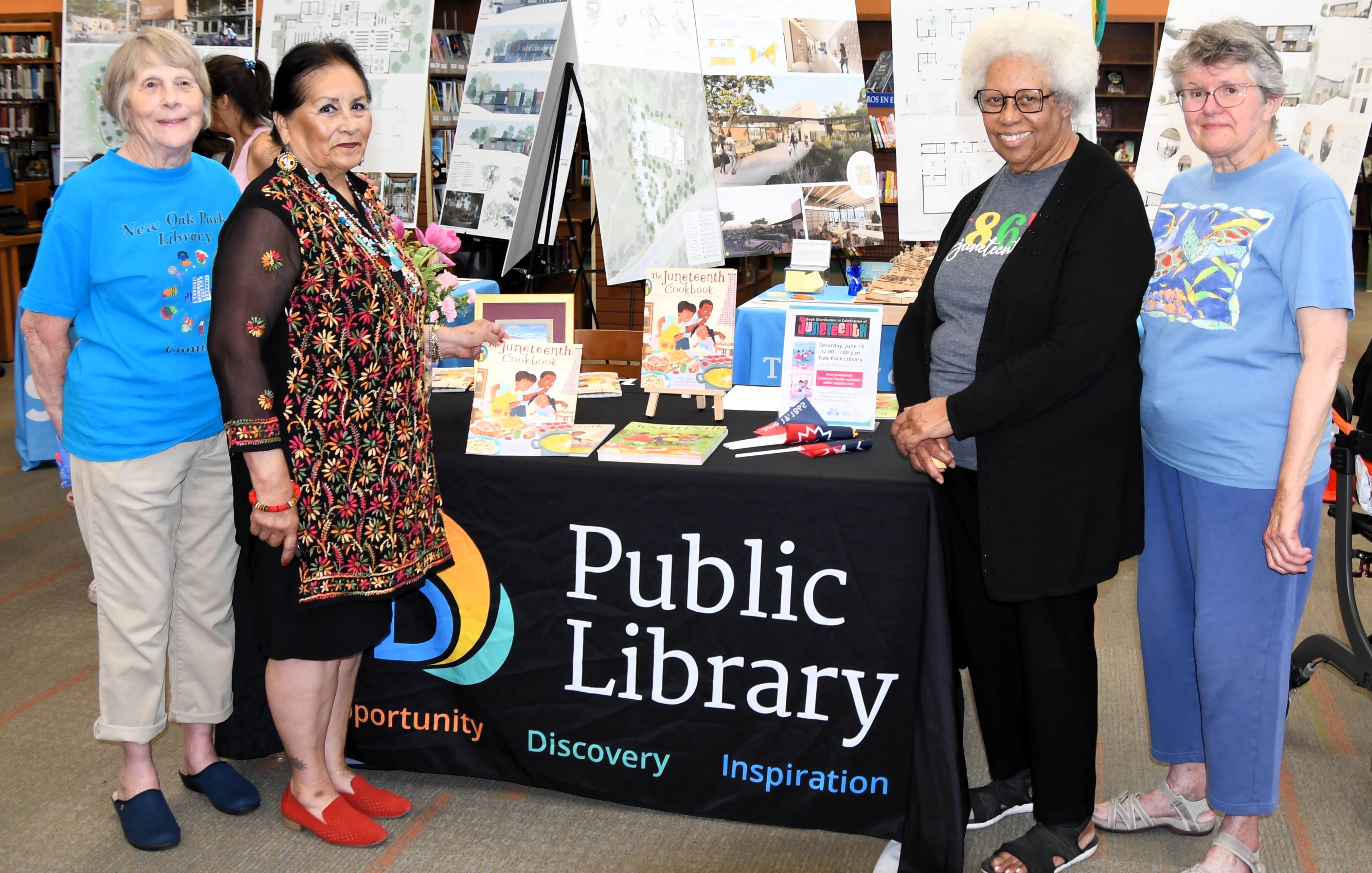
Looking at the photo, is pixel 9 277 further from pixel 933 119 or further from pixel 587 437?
pixel 587 437

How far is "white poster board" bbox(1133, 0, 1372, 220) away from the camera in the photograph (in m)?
3.71

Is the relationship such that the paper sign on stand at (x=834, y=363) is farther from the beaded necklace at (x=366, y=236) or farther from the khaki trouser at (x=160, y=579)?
the khaki trouser at (x=160, y=579)

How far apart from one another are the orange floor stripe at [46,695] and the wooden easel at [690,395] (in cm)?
153

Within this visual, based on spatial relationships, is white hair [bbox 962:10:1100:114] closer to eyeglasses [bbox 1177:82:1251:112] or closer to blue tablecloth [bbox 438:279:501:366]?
eyeglasses [bbox 1177:82:1251:112]

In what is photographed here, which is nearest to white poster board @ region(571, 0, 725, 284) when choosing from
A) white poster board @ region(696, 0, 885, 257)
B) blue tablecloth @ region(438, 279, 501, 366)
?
white poster board @ region(696, 0, 885, 257)

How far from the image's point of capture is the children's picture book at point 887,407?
2.48 metres

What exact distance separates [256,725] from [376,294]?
3.76 ft

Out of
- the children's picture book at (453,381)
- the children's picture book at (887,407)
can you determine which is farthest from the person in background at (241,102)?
the children's picture book at (887,407)

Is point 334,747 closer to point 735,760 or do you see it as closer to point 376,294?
point 735,760

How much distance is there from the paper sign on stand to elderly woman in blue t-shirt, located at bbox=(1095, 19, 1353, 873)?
1.88 ft

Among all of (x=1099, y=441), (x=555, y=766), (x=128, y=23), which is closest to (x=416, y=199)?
(x=128, y=23)

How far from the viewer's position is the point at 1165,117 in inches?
161

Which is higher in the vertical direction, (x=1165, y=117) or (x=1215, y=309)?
(x=1165, y=117)

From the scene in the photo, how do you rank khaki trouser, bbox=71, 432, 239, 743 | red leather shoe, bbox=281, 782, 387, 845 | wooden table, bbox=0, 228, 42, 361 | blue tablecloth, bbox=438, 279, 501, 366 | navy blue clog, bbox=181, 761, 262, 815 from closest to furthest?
khaki trouser, bbox=71, 432, 239, 743 < red leather shoe, bbox=281, 782, 387, 845 < navy blue clog, bbox=181, 761, 262, 815 < blue tablecloth, bbox=438, 279, 501, 366 < wooden table, bbox=0, 228, 42, 361
